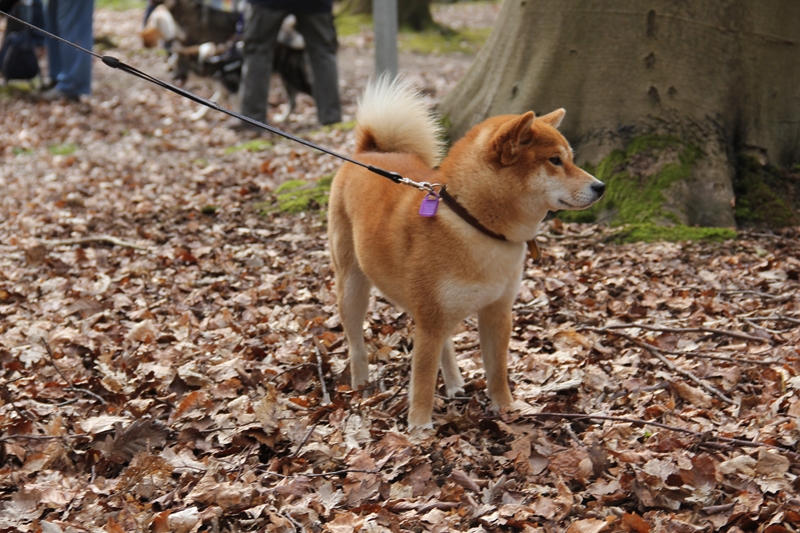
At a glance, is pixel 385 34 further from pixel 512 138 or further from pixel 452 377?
pixel 512 138

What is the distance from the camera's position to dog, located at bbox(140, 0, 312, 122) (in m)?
11.3

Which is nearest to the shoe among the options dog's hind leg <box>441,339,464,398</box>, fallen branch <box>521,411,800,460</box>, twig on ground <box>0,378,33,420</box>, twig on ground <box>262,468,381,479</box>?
twig on ground <box>0,378,33,420</box>

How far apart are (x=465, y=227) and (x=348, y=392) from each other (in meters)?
1.16

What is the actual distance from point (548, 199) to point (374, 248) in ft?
2.88

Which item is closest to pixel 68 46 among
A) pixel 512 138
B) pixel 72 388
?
pixel 72 388

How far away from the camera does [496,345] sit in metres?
3.72

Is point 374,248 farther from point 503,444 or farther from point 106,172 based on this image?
point 106,172

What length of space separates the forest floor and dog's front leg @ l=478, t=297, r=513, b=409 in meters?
0.11

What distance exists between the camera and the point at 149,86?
47.7 ft

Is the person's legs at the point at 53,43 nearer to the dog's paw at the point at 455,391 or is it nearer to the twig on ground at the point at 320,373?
the twig on ground at the point at 320,373

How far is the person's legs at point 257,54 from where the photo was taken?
977cm

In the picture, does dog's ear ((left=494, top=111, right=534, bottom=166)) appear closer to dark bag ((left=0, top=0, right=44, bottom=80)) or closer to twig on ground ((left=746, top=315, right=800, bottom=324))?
twig on ground ((left=746, top=315, right=800, bottom=324))

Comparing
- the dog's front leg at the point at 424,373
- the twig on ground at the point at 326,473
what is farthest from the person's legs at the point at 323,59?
the twig on ground at the point at 326,473

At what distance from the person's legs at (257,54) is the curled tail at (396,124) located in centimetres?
602
